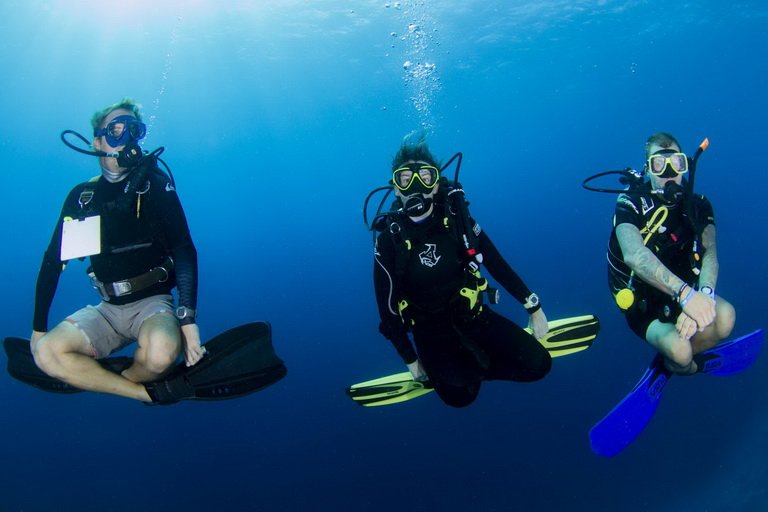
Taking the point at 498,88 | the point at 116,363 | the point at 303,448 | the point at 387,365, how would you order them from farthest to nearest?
the point at 498,88, the point at 387,365, the point at 303,448, the point at 116,363

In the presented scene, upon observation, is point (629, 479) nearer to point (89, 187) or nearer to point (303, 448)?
point (303, 448)

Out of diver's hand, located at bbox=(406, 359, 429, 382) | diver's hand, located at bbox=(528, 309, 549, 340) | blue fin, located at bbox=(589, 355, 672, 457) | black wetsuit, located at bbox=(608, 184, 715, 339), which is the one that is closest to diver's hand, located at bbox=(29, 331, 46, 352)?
→ diver's hand, located at bbox=(406, 359, 429, 382)

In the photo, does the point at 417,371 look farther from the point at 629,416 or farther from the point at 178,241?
the point at 178,241

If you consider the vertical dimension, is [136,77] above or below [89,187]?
above

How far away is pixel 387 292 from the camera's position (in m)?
4.70

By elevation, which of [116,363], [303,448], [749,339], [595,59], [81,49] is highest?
[81,49]

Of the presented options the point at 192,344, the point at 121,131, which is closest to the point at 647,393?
the point at 192,344

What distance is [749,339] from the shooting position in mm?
5113

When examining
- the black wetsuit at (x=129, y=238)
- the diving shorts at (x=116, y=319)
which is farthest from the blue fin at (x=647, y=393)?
the diving shorts at (x=116, y=319)

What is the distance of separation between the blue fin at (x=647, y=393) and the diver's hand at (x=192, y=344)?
4.03 m

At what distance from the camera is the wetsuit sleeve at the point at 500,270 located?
16.0ft

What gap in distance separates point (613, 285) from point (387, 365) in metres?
19.6

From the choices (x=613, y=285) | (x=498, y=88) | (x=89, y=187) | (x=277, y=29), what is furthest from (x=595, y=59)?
(x=89, y=187)

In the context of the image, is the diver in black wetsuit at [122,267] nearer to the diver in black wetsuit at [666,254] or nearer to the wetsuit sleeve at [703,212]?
the diver in black wetsuit at [666,254]
